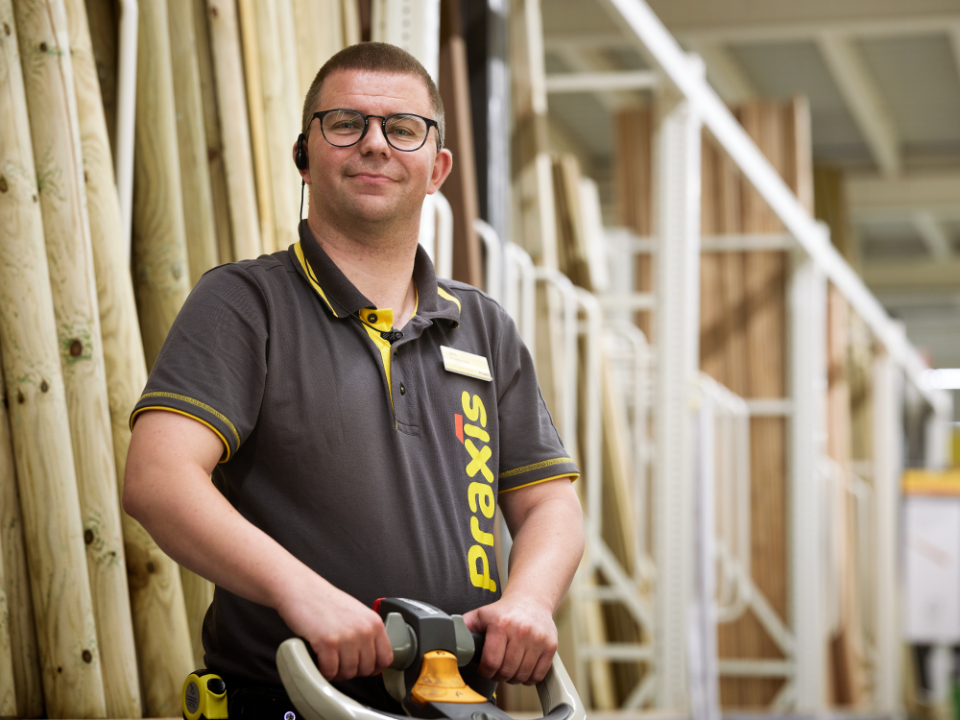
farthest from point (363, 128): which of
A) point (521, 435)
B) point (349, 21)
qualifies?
point (349, 21)

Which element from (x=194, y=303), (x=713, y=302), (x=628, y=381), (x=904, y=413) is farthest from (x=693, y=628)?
(x=713, y=302)

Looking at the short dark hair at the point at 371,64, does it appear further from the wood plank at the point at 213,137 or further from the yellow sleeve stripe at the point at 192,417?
the wood plank at the point at 213,137

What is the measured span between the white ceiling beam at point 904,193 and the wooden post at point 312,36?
11145mm

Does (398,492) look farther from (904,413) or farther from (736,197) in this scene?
(736,197)

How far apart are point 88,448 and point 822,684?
19.2 feet

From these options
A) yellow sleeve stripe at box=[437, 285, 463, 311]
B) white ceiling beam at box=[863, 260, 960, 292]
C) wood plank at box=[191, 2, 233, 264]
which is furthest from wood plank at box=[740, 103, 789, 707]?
white ceiling beam at box=[863, 260, 960, 292]

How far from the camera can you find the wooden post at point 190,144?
2287 mm

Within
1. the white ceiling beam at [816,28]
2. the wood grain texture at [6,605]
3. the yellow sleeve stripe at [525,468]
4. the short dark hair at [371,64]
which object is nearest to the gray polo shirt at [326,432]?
the yellow sleeve stripe at [525,468]

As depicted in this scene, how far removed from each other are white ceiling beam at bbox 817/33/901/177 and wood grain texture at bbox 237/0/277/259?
290 inches

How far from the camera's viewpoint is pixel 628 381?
6.46m

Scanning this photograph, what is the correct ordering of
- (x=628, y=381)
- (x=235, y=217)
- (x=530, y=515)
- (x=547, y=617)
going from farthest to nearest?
(x=628, y=381)
(x=235, y=217)
(x=530, y=515)
(x=547, y=617)

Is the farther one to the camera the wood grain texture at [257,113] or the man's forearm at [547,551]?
the wood grain texture at [257,113]

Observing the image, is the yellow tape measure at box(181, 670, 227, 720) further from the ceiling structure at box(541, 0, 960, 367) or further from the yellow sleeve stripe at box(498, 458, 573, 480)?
the ceiling structure at box(541, 0, 960, 367)

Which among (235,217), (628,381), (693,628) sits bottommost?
(693,628)
